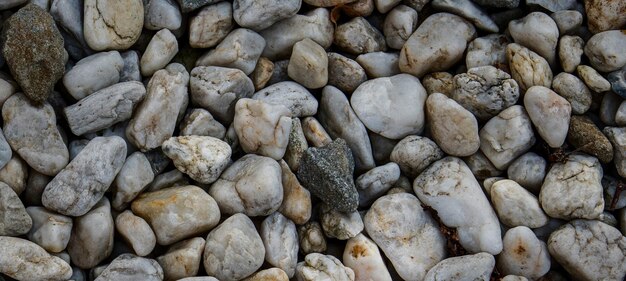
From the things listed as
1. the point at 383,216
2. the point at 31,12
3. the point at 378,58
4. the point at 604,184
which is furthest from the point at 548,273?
the point at 31,12

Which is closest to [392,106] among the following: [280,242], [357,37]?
[357,37]

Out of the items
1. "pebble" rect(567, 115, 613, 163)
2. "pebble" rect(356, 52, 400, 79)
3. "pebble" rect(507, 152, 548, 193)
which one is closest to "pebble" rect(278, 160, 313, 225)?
"pebble" rect(356, 52, 400, 79)

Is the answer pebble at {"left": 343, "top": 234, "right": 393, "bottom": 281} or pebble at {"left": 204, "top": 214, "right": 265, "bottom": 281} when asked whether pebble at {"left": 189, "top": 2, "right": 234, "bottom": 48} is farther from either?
pebble at {"left": 343, "top": 234, "right": 393, "bottom": 281}

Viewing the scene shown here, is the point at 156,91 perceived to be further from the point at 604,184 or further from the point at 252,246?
the point at 604,184

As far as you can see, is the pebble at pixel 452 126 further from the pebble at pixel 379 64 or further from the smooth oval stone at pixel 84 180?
the smooth oval stone at pixel 84 180

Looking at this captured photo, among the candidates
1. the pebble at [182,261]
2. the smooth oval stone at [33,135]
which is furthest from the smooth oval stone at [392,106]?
the smooth oval stone at [33,135]

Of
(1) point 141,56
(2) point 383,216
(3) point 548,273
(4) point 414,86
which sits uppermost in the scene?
(1) point 141,56
